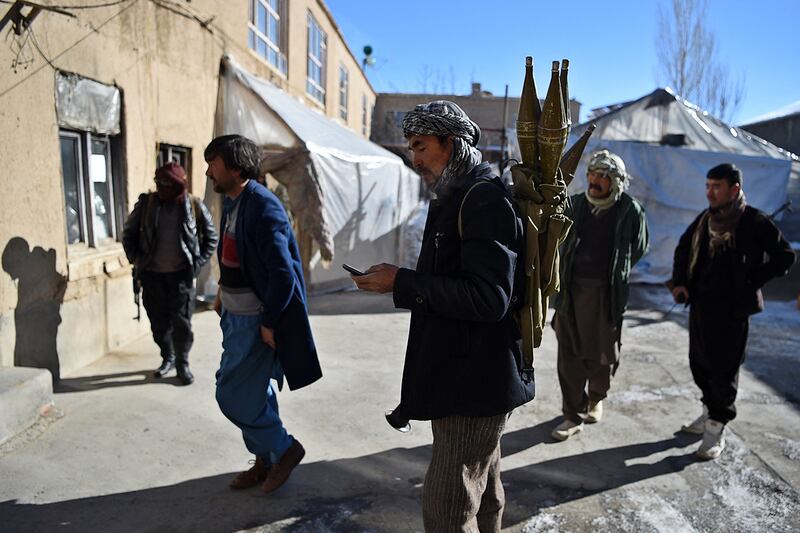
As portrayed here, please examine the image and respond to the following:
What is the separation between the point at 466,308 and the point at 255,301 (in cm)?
141

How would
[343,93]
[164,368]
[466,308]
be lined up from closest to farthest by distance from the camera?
[466,308] < [164,368] < [343,93]

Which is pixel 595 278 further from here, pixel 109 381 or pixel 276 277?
pixel 109 381

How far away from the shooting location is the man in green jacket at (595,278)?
141 inches

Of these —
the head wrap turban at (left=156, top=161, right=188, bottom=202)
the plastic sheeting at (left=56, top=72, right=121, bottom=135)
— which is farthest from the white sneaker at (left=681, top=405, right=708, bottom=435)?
the plastic sheeting at (left=56, top=72, right=121, bottom=135)

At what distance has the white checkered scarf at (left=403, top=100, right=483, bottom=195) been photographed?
1743 millimetres

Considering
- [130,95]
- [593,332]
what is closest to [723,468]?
[593,332]

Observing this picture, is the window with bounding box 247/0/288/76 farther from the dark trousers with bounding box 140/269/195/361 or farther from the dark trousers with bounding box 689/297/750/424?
the dark trousers with bounding box 689/297/750/424

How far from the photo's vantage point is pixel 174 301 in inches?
175

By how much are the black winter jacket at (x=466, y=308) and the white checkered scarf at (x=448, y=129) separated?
0.12ft

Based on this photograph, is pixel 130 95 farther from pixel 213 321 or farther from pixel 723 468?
pixel 723 468

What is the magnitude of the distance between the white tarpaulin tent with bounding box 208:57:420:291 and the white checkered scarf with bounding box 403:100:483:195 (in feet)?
17.2

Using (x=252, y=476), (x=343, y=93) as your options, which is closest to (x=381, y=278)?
(x=252, y=476)

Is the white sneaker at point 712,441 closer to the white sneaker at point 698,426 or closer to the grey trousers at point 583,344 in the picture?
the white sneaker at point 698,426

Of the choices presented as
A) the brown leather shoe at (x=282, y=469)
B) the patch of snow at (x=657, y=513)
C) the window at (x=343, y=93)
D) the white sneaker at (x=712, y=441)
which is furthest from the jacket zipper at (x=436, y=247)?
the window at (x=343, y=93)
